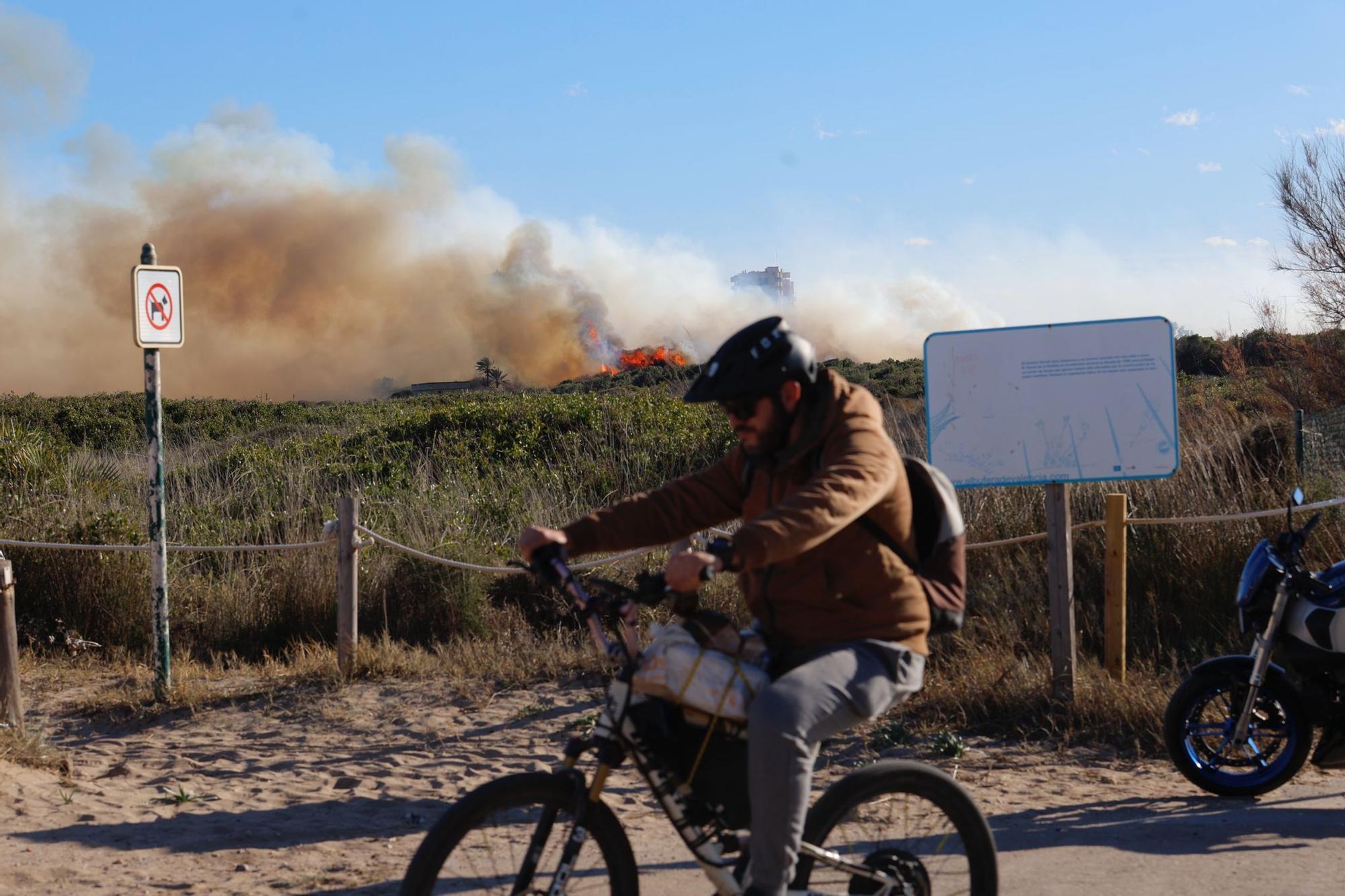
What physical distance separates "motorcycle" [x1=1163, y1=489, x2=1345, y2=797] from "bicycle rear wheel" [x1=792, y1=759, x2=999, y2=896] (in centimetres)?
260

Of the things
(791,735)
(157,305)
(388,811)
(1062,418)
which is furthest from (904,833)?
(157,305)

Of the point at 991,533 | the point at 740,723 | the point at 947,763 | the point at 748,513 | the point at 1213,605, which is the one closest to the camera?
the point at 740,723

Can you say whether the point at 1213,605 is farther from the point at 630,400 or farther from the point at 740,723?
the point at 630,400

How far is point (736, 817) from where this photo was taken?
127 inches

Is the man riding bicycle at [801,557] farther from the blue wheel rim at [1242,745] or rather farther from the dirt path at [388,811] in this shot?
the blue wheel rim at [1242,745]

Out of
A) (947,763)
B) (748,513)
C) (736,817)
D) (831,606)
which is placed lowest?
(947,763)

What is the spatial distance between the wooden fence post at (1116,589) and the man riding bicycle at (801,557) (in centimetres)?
404

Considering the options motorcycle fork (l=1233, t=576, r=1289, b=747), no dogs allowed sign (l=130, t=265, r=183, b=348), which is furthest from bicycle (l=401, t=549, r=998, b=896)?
no dogs allowed sign (l=130, t=265, r=183, b=348)

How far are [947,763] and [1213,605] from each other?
3.03 metres

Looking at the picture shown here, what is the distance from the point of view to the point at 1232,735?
5.65 m

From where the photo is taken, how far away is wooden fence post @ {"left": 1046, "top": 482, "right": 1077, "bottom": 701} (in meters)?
7.06

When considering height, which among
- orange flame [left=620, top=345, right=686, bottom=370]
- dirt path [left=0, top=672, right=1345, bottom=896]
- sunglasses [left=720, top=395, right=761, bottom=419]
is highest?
orange flame [left=620, top=345, right=686, bottom=370]

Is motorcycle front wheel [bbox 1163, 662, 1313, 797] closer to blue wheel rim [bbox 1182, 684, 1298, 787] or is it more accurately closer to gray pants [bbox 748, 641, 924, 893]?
blue wheel rim [bbox 1182, 684, 1298, 787]

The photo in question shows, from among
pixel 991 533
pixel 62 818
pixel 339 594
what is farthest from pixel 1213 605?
pixel 62 818
